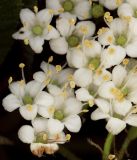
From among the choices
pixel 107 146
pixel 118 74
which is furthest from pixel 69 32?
pixel 107 146

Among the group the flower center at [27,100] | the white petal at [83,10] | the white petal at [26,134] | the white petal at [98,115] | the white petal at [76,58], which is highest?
the white petal at [83,10]

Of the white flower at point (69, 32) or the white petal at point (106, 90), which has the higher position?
the white flower at point (69, 32)

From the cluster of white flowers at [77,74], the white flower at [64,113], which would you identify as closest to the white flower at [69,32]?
the cluster of white flowers at [77,74]

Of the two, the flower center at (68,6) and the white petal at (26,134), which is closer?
the white petal at (26,134)

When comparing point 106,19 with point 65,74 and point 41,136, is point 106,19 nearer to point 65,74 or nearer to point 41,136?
point 65,74

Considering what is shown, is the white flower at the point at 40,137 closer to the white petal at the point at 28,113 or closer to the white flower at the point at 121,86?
the white petal at the point at 28,113

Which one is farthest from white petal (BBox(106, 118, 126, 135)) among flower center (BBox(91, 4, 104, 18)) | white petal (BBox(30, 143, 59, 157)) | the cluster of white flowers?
flower center (BBox(91, 4, 104, 18))

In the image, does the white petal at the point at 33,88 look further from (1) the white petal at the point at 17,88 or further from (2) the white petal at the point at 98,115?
(2) the white petal at the point at 98,115

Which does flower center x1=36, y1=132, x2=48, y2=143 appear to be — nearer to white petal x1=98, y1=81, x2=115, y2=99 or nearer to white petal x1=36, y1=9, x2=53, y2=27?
white petal x1=98, y1=81, x2=115, y2=99
